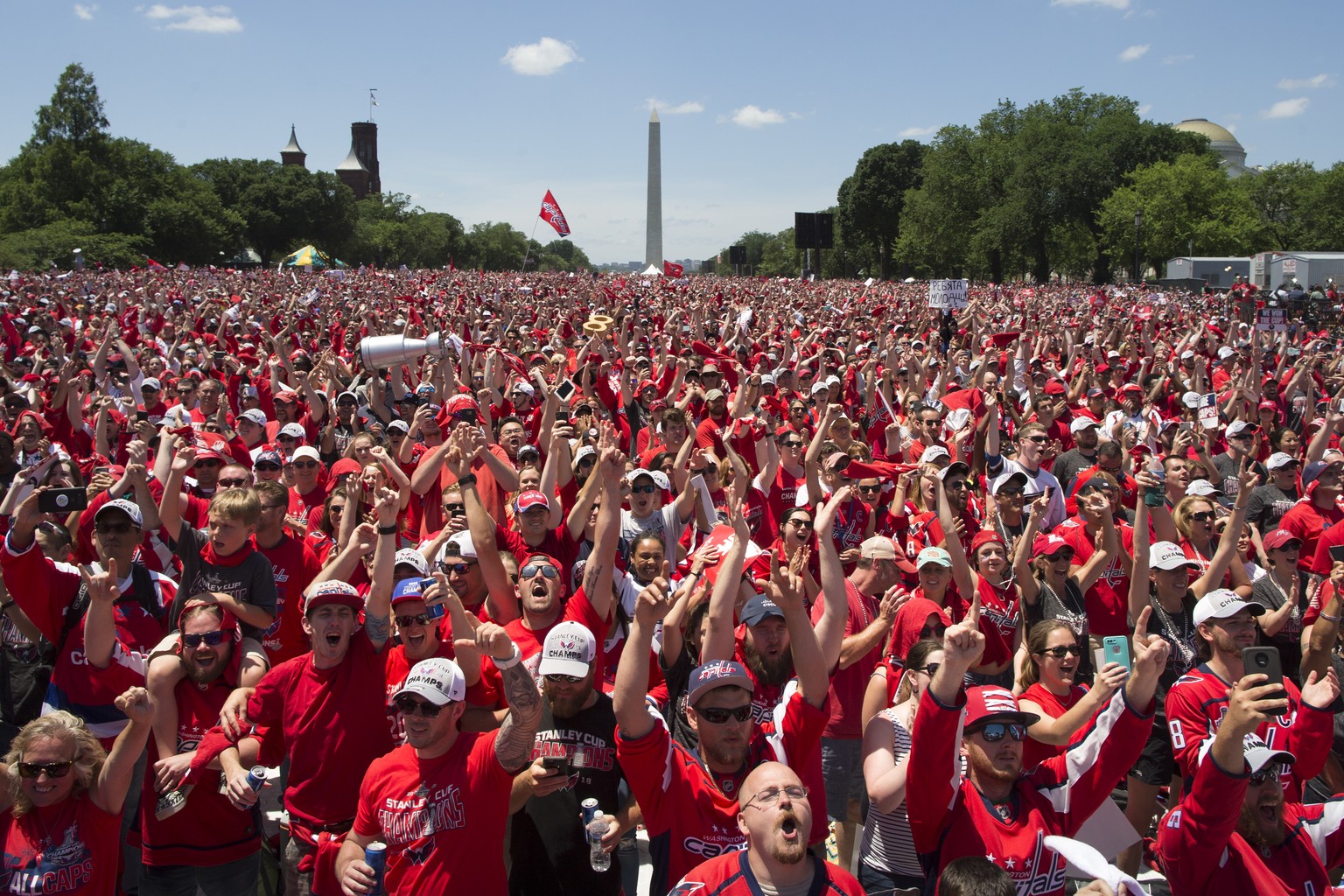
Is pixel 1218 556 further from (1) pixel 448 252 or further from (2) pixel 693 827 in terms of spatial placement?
(1) pixel 448 252

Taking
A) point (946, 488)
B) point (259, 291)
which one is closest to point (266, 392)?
point (946, 488)

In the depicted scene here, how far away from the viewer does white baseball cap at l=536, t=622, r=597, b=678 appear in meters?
3.38

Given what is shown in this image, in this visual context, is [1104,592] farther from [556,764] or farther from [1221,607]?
[556,764]

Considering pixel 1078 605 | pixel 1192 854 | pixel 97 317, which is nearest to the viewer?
pixel 1192 854

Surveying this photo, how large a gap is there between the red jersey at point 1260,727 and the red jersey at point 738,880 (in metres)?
1.67

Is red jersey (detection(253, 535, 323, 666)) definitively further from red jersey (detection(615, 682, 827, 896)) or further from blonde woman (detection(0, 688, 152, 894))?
red jersey (detection(615, 682, 827, 896))

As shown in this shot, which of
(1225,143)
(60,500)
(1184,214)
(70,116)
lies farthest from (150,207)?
(1225,143)

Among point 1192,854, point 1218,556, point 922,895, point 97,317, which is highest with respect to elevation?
point 97,317

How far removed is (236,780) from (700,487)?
3.51 meters

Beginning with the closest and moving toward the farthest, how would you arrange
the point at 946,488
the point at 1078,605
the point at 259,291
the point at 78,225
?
the point at 1078,605
the point at 946,488
the point at 259,291
the point at 78,225

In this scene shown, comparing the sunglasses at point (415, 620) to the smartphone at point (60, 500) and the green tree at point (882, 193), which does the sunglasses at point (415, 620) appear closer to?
the smartphone at point (60, 500)

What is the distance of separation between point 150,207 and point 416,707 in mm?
79508

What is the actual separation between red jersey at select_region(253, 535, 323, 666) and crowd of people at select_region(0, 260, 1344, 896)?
0.07 ft

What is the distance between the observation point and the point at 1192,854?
314 centimetres
